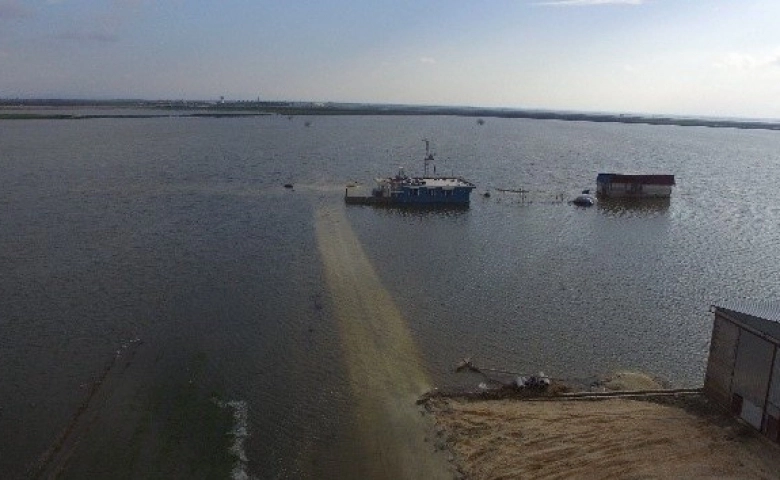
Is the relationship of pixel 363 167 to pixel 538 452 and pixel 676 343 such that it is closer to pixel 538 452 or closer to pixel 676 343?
pixel 676 343

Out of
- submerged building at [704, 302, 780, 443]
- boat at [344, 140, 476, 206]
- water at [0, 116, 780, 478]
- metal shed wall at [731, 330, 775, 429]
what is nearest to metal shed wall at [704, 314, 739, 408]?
submerged building at [704, 302, 780, 443]

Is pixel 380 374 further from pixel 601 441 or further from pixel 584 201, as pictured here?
pixel 584 201

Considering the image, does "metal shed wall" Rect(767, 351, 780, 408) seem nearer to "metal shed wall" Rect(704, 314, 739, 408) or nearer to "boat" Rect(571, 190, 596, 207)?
"metal shed wall" Rect(704, 314, 739, 408)

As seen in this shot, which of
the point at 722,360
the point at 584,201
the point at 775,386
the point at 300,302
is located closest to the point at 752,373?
the point at 775,386

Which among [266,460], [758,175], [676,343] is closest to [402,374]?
[266,460]

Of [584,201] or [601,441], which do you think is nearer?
[601,441]
